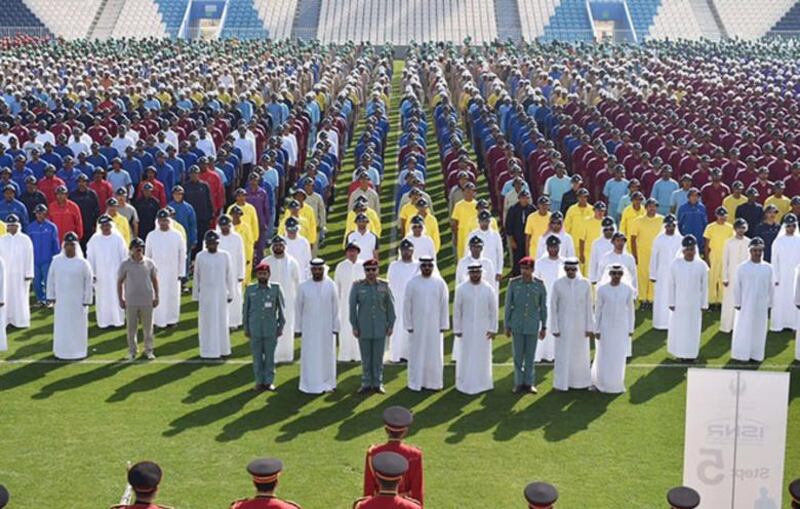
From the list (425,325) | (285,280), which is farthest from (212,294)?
(425,325)

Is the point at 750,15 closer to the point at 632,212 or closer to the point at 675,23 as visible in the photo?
the point at 675,23

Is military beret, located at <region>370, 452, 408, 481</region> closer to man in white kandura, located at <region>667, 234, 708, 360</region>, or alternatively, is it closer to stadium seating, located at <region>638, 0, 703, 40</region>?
man in white kandura, located at <region>667, 234, 708, 360</region>

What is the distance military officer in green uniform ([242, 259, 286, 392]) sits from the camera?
11.5m

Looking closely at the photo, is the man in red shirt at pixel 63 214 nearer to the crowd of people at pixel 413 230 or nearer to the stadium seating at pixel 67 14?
the crowd of people at pixel 413 230

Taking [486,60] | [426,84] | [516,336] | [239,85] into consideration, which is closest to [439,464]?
[516,336]

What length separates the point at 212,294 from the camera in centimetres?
1273

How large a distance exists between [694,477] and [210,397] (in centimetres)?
574

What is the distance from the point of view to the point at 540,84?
32375 millimetres

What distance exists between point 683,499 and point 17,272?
9665mm

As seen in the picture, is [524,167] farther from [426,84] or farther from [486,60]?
[486,60]

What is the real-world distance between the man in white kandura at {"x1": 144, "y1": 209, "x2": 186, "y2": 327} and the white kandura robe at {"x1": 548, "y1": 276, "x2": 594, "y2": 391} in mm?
4504

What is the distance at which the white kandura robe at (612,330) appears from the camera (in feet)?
37.9

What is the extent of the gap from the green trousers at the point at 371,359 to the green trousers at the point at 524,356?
123cm

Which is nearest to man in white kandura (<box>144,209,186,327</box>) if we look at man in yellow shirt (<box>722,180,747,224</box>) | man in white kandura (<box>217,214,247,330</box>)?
man in white kandura (<box>217,214,247,330</box>)
